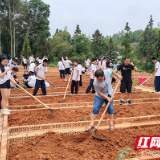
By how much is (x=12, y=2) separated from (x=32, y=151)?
27489 millimetres

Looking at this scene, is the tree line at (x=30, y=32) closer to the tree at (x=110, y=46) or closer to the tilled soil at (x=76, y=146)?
the tree at (x=110, y=46)

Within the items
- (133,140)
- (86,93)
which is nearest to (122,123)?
(133,140)

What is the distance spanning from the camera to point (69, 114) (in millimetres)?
4441

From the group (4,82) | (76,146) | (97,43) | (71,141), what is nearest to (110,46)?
(97,43)

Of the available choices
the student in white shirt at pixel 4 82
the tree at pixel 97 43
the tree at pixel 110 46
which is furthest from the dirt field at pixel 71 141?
the tree at pixel 97 43

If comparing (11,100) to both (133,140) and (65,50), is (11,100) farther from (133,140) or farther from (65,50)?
(65,50)

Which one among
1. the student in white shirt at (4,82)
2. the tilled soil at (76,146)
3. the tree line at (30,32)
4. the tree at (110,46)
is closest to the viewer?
the tilled soil at (76,146)

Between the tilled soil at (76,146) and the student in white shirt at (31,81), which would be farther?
the student in white shirt at (31,81)

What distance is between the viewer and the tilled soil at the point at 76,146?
105 inches

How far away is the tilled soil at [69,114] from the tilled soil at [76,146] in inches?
31.2

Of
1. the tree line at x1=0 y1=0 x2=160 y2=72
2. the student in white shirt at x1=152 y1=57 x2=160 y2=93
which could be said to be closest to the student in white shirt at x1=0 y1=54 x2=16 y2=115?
the student in white shirt at x1=152 y1=57 x2=160 y2=93

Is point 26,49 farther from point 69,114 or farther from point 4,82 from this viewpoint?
point 69,114

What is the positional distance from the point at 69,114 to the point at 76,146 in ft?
4.99

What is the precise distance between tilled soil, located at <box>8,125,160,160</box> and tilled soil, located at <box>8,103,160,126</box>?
0.79m
